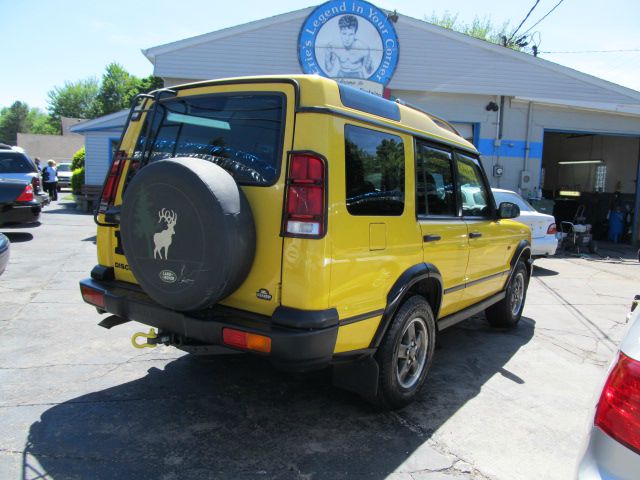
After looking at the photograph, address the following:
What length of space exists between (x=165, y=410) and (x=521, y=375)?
3053 mm

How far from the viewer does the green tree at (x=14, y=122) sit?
8856 cm

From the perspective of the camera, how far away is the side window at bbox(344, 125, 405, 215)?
2.84 meters

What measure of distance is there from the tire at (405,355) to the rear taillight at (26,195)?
963 centimetres

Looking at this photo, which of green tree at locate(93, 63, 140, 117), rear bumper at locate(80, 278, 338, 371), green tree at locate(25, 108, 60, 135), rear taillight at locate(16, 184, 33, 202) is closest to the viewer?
rear bumper at locate(80, 278, 338, 371)

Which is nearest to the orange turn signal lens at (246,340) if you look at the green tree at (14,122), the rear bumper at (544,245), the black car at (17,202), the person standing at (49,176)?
the rear bumper at (544,245)

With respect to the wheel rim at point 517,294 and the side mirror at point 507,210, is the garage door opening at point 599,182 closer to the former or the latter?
the wheel rim at point 517,294

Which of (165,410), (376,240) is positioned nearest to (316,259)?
(376,240)

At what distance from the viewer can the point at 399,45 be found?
13500 mm

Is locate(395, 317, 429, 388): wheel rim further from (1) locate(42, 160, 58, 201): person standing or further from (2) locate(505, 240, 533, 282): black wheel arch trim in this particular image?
(1) locate(42, 160, 58, 201): person standing

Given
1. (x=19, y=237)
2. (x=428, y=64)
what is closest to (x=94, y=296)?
(x=19, y=237)

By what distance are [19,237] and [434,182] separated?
972 cm

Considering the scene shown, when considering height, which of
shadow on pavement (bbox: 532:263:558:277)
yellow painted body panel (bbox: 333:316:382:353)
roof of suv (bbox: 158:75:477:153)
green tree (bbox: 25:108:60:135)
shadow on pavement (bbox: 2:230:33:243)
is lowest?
shadow on pavement (bbox: 532:263:558:277)

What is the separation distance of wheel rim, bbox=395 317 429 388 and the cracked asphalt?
0.23m

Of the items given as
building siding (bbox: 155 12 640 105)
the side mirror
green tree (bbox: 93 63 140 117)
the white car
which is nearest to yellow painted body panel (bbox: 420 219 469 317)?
the side mirror
